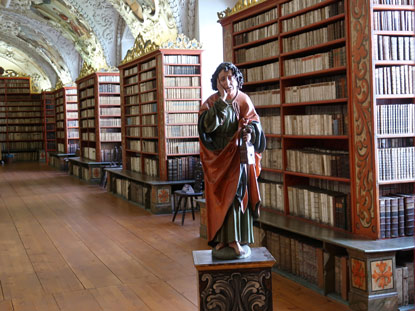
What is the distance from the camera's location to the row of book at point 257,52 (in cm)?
677

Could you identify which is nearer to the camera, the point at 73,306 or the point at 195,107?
the point at 73,306

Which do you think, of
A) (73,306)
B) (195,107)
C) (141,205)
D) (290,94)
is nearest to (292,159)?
(290,94)

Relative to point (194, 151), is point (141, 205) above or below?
below

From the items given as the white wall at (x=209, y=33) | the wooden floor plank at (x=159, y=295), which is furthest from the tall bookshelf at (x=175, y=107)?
the wooden floor plank at (x=159, y=295)

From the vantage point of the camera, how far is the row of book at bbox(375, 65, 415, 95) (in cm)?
504

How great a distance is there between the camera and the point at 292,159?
21.2 ft

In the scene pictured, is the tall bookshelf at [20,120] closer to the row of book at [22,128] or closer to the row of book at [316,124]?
the row of book at [22,128]

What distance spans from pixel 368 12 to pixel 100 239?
5183mm

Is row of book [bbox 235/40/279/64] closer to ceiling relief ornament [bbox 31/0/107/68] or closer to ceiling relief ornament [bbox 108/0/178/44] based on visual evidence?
ceiling relief ornament [bbox 108/0/178/44]

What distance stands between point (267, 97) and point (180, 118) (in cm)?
382

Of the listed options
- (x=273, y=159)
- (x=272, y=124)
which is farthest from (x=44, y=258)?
(x=272, y=124)

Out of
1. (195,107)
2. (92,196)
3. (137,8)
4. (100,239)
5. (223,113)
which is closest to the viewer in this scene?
(223,113)

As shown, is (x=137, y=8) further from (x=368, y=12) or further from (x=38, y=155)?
(x=38, y=155)

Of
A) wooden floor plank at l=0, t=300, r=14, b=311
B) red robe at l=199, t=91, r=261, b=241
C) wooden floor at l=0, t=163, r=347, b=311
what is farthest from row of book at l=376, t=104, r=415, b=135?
wooden floor plank at l=0, t=300, r=14, b=311
